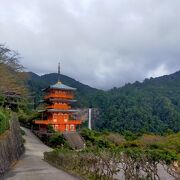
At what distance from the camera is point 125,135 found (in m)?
51.5

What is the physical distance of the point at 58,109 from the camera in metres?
49.8

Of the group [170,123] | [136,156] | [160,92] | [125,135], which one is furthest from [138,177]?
[160,92]

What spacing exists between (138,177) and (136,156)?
72 centimetres

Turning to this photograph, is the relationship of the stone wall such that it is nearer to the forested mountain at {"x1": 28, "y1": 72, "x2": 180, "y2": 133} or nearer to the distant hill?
the forested mountain at {"x1": 28, "y1": 72, "x2": 180, "y2": 133}

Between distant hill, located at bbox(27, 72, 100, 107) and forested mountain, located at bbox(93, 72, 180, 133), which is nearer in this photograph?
forested mountain, located at bbox(93, 72, 180, 133)

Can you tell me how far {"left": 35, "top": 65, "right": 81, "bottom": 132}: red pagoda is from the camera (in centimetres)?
4981

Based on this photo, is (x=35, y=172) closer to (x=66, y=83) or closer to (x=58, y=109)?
(x=58, y=109)

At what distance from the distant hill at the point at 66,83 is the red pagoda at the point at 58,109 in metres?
14.6

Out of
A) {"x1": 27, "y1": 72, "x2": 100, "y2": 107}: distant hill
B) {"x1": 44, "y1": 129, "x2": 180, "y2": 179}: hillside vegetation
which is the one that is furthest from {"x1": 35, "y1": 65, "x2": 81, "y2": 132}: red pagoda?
{"x1": 44, "y1": 129, "x2": 180, "y2": 179}: hillside vegetation

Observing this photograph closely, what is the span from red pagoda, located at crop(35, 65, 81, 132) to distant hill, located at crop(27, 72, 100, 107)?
48.0ft

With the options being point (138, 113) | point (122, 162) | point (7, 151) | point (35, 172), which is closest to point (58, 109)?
point (7, 151)

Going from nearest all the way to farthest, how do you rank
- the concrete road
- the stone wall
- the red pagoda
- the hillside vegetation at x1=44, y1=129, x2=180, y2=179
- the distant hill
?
1. the hillside vegetation at x1=44, y1=129, x2=180, y2=179
2. the concrete road
3. the stone wall
4. the red pagoda
5. the distant hill

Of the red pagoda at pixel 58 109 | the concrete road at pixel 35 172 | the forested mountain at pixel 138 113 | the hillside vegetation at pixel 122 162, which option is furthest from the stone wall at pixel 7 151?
the forested mountain at pixel 138 113

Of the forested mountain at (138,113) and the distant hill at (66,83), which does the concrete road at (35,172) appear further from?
the distant hill at (66,83)
